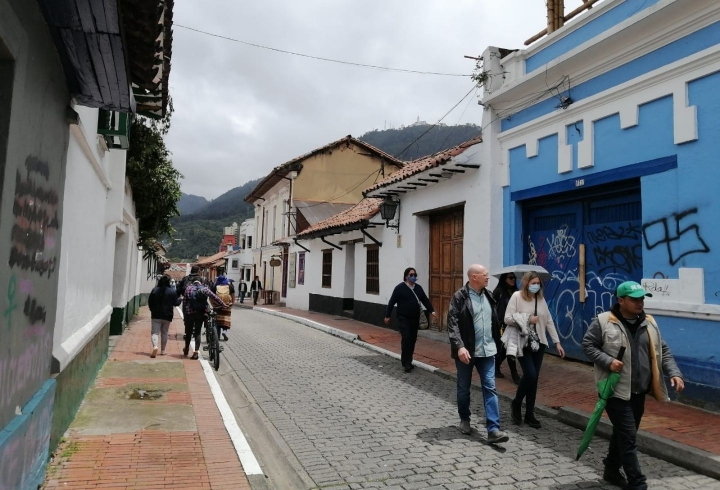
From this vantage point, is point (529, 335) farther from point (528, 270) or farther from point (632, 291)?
point (632, 291)

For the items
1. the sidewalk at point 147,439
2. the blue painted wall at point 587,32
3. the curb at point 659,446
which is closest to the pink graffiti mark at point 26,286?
the sidewalk at point 147,439

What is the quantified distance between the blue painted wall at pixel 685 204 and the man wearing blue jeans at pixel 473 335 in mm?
2861

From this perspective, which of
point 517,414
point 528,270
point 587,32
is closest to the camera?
point 517,414

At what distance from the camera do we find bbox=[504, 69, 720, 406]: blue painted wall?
20.1ft

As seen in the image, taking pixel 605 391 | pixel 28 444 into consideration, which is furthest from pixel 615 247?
pixel 28 444

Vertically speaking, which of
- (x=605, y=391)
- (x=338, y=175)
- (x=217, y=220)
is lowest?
(x=605, y=391)

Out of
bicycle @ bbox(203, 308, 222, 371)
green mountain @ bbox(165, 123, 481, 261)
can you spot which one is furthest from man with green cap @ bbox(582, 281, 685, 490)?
green mountain @ bbox(165, 123, 481, 261)

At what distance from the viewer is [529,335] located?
18.5 ft

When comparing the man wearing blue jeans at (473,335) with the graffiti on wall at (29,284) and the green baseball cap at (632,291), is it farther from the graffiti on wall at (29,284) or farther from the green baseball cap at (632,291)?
the graffiti on wall at (29,284)

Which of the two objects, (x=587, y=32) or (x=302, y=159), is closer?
(x=587, y=32)

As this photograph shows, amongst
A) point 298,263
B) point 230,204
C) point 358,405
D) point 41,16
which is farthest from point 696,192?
point 230,204

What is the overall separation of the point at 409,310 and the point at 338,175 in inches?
742

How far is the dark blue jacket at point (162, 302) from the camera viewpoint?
9.09m

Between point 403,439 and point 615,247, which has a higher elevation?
point 615,247
